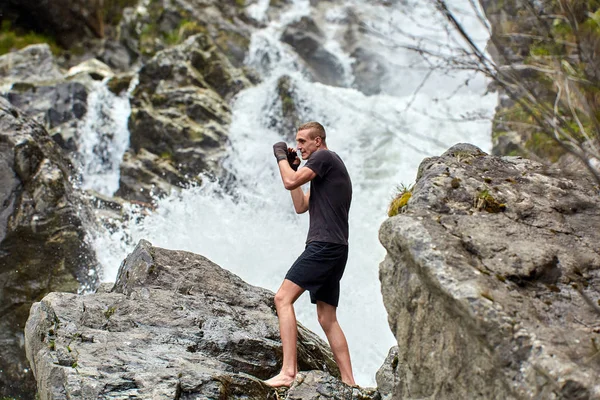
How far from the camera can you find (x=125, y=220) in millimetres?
12547

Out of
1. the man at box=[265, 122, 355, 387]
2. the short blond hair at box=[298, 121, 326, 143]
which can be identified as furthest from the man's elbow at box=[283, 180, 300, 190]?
the short blond hair at box=[298, 121, 326, 143]

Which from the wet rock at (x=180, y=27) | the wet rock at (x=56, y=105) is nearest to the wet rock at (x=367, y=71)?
the wet rock at (x=180, y=27)

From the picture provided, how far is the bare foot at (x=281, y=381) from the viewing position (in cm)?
462

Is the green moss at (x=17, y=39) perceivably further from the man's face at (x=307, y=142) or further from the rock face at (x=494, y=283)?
the rock face at (x=494, y=283)

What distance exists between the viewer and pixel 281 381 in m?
4.65

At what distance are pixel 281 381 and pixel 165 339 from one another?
3.21 feet

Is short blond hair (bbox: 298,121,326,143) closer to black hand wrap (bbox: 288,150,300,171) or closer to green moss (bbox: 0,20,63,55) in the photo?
black hand wrap (bbox: 288,150,300,171)

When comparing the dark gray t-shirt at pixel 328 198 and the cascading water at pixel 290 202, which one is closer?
the dark gray t-shirt at pixel 328 198

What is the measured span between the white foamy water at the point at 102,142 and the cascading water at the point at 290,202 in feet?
8.83

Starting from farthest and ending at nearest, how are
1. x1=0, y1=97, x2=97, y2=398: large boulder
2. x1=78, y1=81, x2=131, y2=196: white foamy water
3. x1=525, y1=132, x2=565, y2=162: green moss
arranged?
x1=78, y1=81, x2=131, y2=196: white foamy water < x1=525, y1=132, x2=565, y2=162: green moss < x1=0, y1=97, x2=97, y2=398: large boulder

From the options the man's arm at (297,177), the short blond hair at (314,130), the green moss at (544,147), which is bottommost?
the man's arm at (297,177)

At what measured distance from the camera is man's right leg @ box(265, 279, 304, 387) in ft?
15.3

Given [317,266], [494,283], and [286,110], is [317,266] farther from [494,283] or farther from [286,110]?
[286,110]

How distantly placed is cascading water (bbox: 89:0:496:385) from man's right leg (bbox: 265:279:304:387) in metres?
3.41
